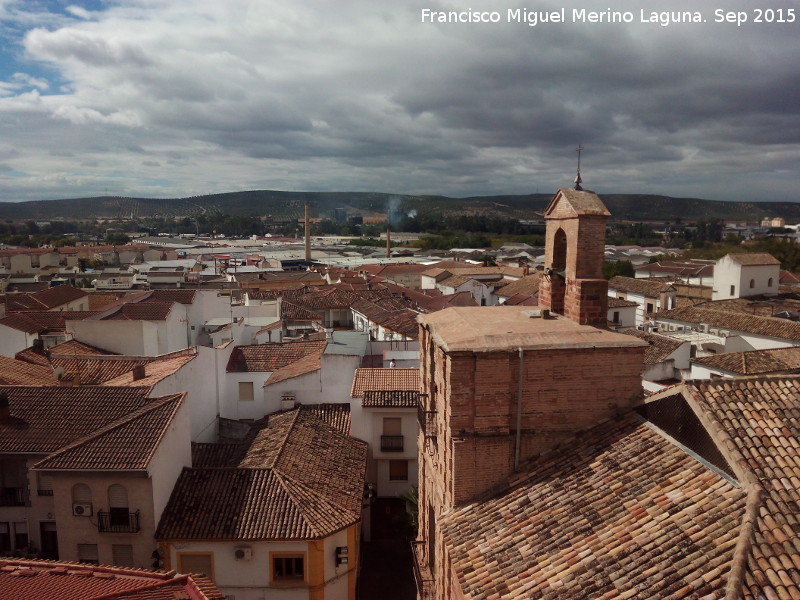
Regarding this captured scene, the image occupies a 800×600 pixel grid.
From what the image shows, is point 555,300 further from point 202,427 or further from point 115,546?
point 202,427

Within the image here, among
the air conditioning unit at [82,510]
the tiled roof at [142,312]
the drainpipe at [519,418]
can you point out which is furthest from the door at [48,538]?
the tiled roof at [142,312]

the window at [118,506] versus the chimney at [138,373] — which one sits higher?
the chimney at [138,373]

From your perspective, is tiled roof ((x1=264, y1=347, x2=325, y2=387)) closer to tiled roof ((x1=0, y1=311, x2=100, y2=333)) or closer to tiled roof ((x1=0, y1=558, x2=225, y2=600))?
tiled roof ((x1=0, y1=558, x2=225, y2=600))

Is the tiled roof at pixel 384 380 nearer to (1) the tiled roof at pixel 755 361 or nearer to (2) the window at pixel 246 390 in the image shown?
(2) the window at pixel 246 390

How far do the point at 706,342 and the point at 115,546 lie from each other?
28065 millimetres

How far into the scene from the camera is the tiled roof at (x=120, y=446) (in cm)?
1395

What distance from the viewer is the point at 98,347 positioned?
2928 centimetres

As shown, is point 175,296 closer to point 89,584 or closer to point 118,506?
point 118,506

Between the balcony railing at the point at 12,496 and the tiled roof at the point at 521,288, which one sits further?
the tiled roof at the point at 521,288

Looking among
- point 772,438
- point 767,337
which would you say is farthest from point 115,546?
Result: point 767,337

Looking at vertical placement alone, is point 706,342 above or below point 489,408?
below

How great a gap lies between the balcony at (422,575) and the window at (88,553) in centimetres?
766

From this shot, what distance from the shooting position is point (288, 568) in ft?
48.1

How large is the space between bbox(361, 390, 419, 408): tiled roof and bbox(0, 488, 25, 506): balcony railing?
9512 millimetres
